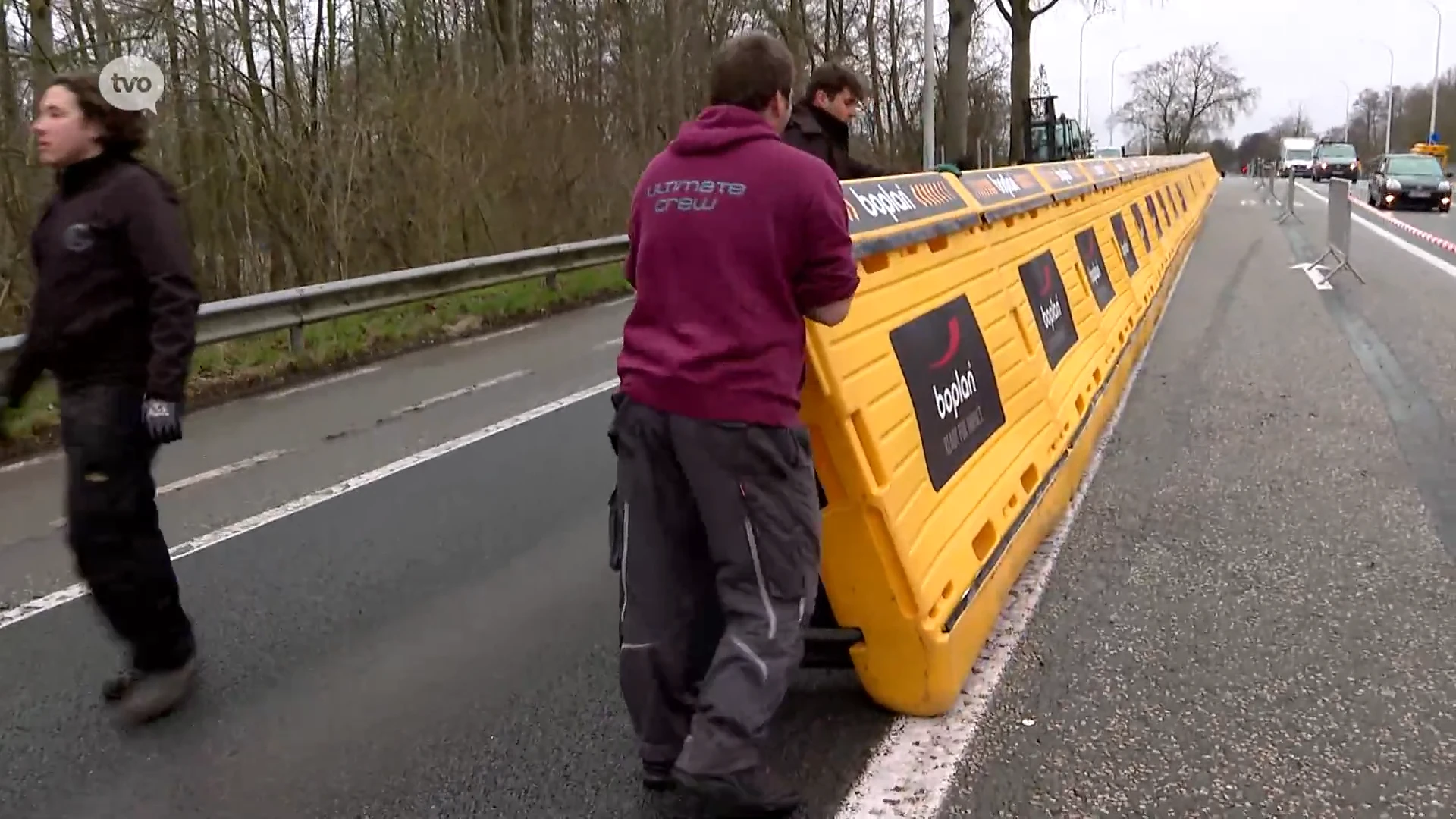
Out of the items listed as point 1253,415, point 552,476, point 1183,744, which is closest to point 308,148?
point 552,476

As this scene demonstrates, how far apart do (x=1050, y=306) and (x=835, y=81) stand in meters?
1.96

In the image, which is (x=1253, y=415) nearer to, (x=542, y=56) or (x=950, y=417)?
(x=950, y=417)

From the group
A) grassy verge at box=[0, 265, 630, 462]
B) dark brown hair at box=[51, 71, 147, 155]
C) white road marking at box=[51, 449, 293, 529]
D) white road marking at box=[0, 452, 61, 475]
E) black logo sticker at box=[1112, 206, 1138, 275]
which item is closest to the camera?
dark brown hair at box=[51, 71, 147, 155]

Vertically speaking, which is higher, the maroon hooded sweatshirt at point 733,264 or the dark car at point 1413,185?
the maroon hooded sweatshirt at point 733,264

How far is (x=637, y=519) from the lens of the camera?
3043mm

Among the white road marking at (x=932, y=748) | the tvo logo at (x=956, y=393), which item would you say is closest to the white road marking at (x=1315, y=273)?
the tvo logo at (x=956, y=393)

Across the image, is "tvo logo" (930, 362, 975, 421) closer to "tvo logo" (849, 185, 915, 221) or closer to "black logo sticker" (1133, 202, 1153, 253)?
"tvo logo" (849, 185, 915, 221)

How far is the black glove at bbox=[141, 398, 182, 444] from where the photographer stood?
3566mm

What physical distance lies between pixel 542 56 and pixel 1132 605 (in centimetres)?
2190

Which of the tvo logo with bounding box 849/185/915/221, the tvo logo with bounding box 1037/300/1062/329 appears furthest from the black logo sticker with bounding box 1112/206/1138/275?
the tvo logo with bounding box 849/185/915/221

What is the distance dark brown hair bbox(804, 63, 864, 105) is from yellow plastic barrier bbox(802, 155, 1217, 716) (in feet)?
1.56

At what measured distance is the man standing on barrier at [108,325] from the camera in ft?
11.7

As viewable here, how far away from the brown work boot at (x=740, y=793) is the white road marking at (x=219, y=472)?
14.4 feet

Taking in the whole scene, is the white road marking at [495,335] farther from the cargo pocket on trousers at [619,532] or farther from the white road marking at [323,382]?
the cargo pocket on trousers at [619,532]
